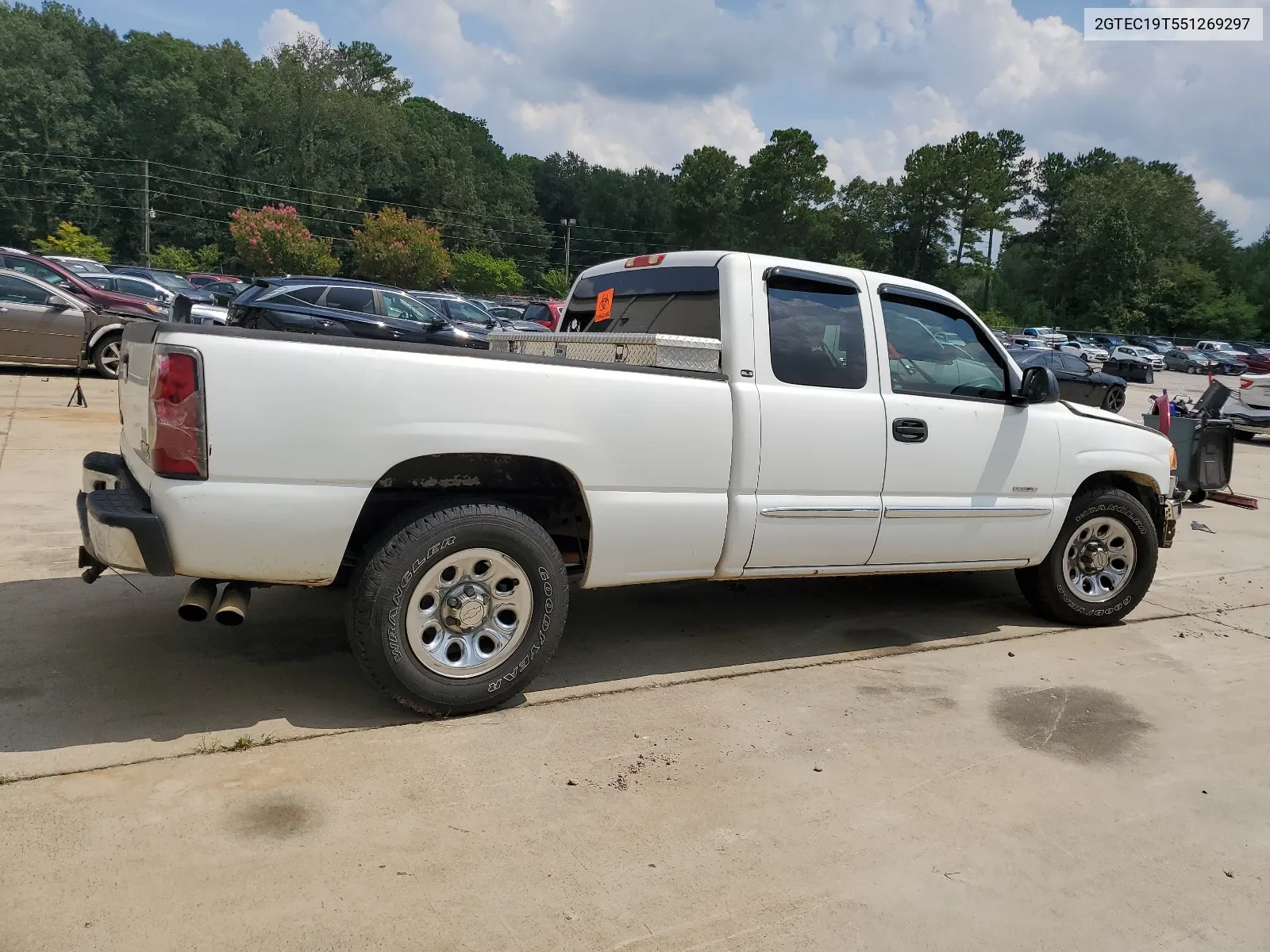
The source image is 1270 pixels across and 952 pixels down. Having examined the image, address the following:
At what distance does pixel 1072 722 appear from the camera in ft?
14.2

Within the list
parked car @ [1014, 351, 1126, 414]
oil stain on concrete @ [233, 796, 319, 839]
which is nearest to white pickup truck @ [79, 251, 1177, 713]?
oil stain on concrete @ [233, 796, 319, 839]

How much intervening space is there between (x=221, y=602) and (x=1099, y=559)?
→ 474cm

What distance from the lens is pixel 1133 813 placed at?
3.55 m

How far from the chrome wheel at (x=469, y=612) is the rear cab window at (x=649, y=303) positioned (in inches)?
56.4

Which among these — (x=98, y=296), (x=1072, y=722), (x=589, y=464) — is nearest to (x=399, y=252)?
(x=98, y=296)

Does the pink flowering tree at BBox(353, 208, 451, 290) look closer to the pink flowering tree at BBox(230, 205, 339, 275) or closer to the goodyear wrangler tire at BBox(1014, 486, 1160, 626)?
the pink flowering tree at BBox(230, 205, 339, 275)

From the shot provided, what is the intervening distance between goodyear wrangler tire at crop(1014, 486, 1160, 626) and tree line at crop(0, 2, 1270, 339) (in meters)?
61.3

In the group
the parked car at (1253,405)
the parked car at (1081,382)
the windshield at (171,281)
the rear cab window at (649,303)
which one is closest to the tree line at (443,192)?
the windshield at (171,281)

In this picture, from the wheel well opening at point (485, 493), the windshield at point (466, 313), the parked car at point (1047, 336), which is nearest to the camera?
the wheel well opening at point (485, 493)

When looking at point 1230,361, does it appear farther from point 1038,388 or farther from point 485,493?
point 485,493

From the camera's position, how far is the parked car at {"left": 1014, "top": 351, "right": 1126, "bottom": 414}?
67.9ft

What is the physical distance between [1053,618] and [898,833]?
298 cm

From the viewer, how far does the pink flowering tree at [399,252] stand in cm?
5291

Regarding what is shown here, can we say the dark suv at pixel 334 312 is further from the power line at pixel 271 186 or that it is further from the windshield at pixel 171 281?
the power line at pixel 271 186
